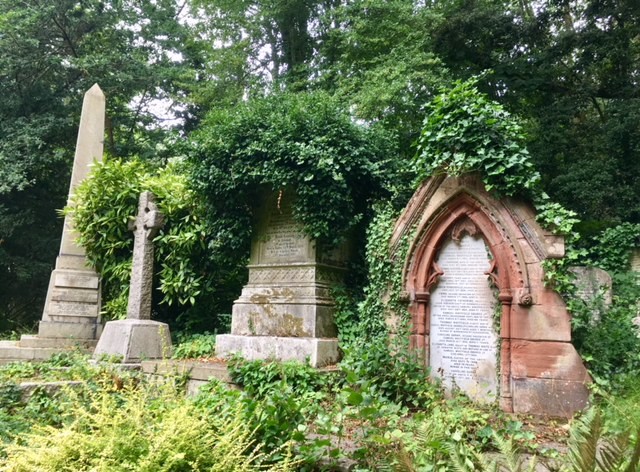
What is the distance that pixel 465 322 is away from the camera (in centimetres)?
641

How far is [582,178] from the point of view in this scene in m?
12.0

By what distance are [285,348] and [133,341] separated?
7.71 ft

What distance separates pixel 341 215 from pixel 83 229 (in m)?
5.32

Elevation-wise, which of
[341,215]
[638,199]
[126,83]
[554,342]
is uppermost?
[126,83]

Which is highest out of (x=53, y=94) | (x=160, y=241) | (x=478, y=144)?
(x=53, y=94)

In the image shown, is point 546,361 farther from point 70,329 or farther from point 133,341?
point 70,329

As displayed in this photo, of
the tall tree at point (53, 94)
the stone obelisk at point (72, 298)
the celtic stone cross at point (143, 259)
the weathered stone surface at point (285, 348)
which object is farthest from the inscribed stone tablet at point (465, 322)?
the tall tree at point (53, 94)

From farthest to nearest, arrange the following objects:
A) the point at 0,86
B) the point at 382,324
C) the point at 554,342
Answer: the point at 0,86 → the point at 382,324 → the point at 554,342

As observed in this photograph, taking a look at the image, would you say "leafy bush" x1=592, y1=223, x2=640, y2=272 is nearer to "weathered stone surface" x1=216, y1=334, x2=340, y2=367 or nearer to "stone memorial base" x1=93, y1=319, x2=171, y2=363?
"weathered stone surface" x1=216, y1=334, x2=340, y2=367

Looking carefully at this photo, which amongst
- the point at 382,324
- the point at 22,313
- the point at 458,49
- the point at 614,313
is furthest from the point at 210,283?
the point at 22,313

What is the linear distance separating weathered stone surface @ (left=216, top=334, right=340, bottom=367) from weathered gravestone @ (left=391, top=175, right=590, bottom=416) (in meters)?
1.18

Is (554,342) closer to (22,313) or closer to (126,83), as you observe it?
(126,83)

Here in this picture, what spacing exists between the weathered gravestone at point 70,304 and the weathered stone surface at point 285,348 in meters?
3.59

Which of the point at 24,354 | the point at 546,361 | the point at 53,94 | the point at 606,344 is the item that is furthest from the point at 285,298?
the point at 53,94
